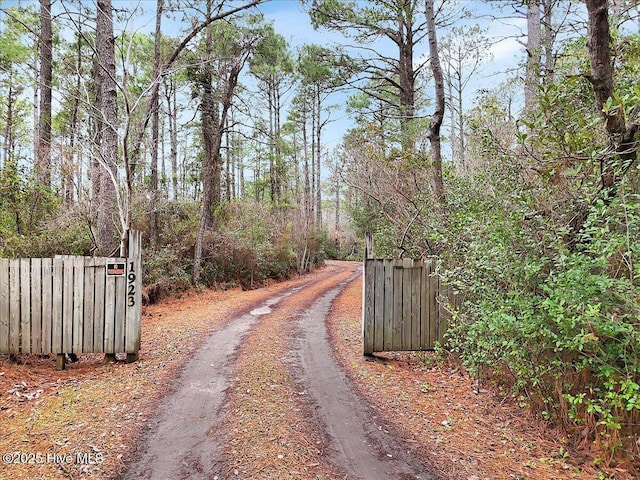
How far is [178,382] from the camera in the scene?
4.57m

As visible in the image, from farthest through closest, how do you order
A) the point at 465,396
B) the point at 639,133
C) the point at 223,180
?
the point at 223,180 < the point at 465,396 < the point at 639,133

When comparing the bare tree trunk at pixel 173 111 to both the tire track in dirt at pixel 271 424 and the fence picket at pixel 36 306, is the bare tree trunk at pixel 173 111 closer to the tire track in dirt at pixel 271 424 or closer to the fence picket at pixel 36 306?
the fence picket at pixel 36 306

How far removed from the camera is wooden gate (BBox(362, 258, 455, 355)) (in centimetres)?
558

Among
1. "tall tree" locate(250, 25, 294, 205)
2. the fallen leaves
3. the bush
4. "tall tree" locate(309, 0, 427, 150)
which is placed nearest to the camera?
the bush

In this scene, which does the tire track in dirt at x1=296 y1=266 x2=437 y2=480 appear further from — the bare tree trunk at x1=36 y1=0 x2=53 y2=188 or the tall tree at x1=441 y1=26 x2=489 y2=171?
the tall tree at x1=441 y1=26 x2=489 y2=171

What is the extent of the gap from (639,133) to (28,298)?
272 inches

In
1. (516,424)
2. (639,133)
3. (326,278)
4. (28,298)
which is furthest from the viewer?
(326,278)

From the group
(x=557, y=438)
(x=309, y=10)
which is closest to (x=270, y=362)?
(x=557, y=438)

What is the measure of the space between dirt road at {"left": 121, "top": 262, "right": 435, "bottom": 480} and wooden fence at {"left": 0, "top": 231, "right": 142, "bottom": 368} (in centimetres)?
117

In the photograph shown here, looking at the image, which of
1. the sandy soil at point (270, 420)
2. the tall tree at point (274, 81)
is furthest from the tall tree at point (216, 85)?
the sandy soil at point (270, 420)

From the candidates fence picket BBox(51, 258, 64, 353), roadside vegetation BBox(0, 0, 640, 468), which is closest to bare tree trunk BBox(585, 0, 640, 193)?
roadside vegetation BBox(0, 0, 640, 468)

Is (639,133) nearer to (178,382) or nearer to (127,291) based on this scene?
(178,382)

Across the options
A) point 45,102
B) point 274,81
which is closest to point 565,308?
point 45,102

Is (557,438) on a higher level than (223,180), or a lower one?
lower
